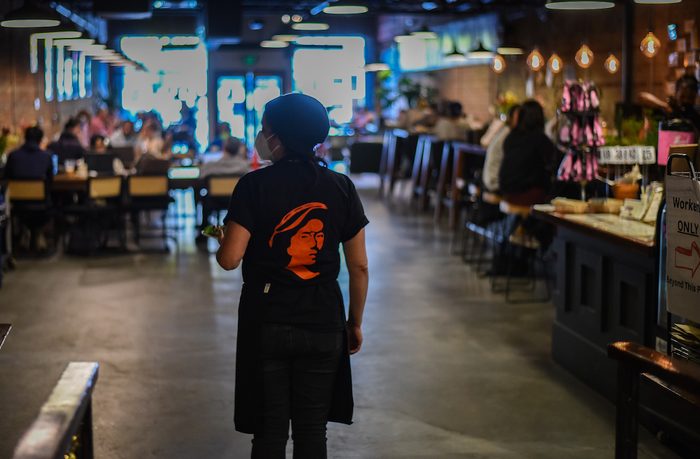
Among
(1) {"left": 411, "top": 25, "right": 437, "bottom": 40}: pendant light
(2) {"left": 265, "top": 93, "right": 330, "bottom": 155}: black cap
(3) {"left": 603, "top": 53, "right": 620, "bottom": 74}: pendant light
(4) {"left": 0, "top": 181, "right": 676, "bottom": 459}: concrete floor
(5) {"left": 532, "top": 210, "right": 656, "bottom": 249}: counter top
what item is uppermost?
(1) {"left": 411, "top": 25, "right": 437, "bottom": 40}: pendant light

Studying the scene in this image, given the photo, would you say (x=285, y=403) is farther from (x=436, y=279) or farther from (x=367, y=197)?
(x=367, y=197)

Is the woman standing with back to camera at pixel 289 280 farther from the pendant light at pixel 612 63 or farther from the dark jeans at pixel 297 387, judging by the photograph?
the pendant light at pixel 612 63

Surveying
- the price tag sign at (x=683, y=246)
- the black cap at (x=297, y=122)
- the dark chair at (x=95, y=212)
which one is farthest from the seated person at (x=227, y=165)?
the black cap at (x=297, y=122)

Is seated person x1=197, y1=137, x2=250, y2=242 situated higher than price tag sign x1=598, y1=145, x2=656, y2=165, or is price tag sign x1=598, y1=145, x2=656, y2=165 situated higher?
price tag sign x1=598, y1=145, x2=656, y2=165

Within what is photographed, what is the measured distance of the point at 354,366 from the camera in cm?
645

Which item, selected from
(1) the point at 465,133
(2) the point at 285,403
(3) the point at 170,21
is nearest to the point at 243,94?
(3) the point at 170,21

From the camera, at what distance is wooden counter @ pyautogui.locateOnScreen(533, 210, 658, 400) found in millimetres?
5344

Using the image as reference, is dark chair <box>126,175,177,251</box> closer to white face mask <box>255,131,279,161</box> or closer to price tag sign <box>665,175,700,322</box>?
price tag sign <box>665,175,700,322</box>

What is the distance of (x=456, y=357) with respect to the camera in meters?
6.66

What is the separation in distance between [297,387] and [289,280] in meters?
0.35

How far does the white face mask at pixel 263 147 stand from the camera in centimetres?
349

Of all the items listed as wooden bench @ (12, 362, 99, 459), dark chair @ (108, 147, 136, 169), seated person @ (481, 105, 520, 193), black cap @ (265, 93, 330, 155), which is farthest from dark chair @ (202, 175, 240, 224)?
wooden bench @ (12, 362, 99, 459)

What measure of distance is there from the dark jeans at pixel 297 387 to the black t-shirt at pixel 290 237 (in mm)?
53

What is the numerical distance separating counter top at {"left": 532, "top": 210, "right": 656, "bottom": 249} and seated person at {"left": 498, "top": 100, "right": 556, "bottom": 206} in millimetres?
2139
